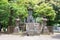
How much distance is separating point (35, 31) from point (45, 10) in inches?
147

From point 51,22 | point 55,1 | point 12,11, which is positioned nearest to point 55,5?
point 55,1

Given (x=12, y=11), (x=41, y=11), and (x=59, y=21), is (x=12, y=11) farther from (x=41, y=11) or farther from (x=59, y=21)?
(x=59, y=21)

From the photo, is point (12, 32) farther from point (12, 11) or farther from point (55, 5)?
point (55, 5)

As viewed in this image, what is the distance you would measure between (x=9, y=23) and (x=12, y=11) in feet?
4.84

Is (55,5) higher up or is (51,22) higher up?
(55,5)

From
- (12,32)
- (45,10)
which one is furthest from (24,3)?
(12,32)

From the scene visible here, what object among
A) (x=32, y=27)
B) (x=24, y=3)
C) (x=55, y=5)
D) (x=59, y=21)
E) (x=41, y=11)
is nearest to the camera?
(x=32, y=27)

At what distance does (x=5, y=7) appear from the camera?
19141mm

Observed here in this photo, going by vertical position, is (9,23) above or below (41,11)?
below

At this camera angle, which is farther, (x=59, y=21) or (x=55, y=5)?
(x=59, y=21)

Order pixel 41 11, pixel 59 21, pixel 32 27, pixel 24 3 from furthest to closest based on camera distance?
pixel 59 21, pixel 24 3, pixel 41 11, pixel 32 27

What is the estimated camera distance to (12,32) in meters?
18.8

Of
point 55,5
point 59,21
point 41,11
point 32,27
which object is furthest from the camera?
point 59,21

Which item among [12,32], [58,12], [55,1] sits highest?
[55,1]
